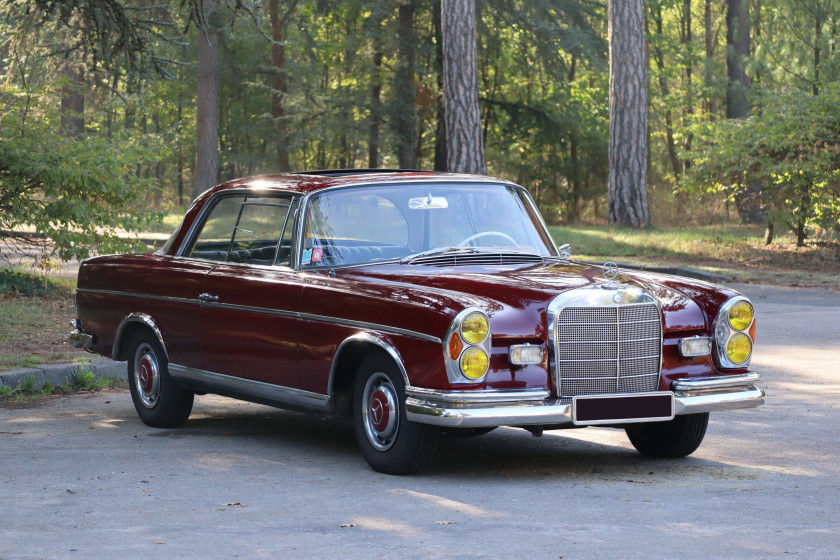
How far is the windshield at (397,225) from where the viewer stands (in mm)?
7180

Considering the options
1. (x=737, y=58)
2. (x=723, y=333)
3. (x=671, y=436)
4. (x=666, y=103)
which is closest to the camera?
(x=723, y=333)

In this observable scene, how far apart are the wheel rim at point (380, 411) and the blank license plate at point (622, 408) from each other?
3.15ft

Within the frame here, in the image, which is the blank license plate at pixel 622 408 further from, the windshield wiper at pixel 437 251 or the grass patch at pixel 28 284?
the grass patch at pixel 28 284

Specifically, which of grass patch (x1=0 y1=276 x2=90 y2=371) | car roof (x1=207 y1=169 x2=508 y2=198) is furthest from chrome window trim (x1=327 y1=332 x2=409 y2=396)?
grass patch (x1=0 y1=276 x2=90 y2=371)

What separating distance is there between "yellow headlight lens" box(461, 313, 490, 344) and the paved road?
78 cm

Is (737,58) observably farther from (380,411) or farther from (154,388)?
(380,411)

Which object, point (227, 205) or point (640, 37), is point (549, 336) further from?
point (640, 37)

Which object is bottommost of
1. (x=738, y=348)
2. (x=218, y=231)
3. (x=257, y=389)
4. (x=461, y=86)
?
(x=257, y=389)

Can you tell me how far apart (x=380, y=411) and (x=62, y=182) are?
9.54 m

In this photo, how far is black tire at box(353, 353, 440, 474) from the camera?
20.5ft

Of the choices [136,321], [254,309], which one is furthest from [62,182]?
[254,309]

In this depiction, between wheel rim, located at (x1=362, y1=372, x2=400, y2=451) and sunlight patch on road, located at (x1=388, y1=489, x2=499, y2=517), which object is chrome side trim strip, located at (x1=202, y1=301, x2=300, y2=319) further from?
sunlight patch on road, located at (x1=388, y1=489, x2=499, y2=517)

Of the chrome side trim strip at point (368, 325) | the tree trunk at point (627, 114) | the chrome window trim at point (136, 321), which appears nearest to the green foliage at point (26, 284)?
the chrome window trim at point (136, 321)

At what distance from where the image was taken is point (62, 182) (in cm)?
1475
